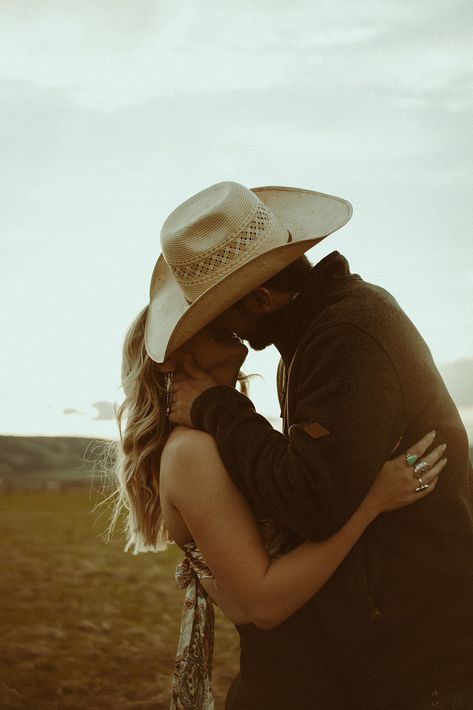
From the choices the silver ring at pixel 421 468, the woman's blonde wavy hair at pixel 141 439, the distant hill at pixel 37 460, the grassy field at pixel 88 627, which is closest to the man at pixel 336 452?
the silver ring at pixel 421 468

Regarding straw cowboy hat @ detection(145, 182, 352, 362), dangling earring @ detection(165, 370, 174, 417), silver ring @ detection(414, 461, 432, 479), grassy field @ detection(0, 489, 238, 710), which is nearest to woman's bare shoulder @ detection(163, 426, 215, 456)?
dangling earring @ detection(165, 370, 174, 417)

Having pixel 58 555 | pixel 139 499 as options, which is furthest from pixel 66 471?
pixel 139 499

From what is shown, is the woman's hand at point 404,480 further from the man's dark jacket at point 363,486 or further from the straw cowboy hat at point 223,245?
the straw cowboy hat at point 223,245

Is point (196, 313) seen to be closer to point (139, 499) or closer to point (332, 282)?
point (332, 282)

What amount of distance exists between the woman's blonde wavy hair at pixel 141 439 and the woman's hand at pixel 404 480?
0.86m

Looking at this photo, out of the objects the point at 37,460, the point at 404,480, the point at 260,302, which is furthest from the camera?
the point at 37,460

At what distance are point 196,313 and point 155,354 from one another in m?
0.26

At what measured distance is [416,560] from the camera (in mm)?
1970

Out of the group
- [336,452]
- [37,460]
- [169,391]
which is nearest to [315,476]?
[336,452]

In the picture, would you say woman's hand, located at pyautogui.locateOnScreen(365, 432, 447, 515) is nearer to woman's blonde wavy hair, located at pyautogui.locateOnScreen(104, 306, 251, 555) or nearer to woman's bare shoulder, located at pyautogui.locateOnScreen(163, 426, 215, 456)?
woman's bare shoulder, located at pyautogui.locateOnScreen(163, 426, 215, 456)

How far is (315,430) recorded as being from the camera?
72.7 inches

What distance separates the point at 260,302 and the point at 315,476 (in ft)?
2.26

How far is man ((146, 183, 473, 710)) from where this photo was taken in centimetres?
186

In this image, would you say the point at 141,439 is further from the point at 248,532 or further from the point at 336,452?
the point at 336,452
